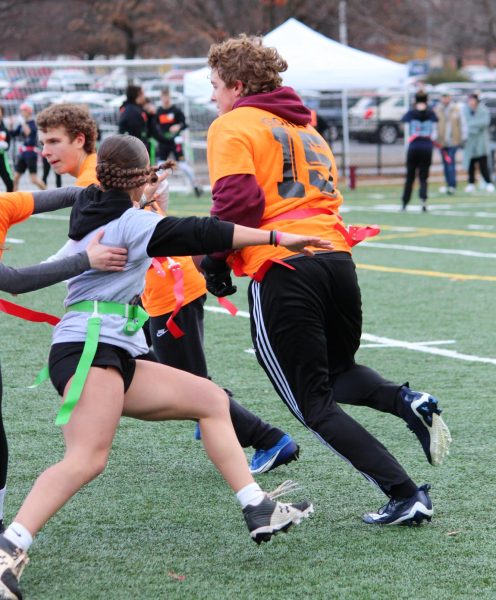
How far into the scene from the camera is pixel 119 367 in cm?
400

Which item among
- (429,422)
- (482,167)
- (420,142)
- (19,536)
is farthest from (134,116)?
(19,536)

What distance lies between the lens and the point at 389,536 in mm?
4441

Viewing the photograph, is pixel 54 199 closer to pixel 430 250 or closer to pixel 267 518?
pixel 267 518

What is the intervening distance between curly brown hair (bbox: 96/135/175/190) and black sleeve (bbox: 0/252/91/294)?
0.32 m

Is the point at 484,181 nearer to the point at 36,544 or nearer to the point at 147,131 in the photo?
the point at 147,131

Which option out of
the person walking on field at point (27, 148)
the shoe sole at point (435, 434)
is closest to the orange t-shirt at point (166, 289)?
the shoe sole at point (435, 434)

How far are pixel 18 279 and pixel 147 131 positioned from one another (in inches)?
651

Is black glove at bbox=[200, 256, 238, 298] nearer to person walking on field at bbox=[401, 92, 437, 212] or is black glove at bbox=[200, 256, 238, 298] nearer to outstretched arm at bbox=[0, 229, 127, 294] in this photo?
outstretched arm at bbox=[0, 229, 127, 294]

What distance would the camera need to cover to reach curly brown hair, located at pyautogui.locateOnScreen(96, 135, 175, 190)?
4.03 metres

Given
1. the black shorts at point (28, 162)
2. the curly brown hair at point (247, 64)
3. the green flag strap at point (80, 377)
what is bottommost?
the black shorts at point (28, 162)

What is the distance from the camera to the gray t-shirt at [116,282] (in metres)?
3.96

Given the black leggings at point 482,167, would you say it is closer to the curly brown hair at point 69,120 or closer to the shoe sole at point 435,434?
the curly brown hair at point 69,120

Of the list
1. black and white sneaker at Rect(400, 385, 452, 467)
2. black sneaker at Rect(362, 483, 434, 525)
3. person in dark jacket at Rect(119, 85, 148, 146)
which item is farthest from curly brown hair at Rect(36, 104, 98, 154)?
person in dark jacket at Rect(119, 85, 148, 146)

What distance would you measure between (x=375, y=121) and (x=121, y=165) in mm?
31061
